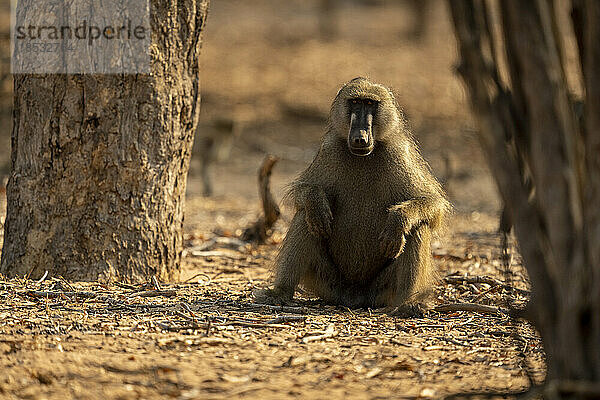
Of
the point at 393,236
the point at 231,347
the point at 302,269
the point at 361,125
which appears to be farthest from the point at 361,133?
the point at 231,347

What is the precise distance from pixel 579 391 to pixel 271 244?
5302 millimetres

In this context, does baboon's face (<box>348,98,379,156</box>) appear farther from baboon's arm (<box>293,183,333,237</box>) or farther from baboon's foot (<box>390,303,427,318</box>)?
baboon's foot (<box>390,303,427,318</box>)

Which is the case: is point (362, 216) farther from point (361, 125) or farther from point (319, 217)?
point (361, 125)

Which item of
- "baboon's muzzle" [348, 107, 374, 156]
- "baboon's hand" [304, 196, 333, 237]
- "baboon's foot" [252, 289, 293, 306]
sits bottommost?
"baboon's foot" [252, 289, 293, 306]

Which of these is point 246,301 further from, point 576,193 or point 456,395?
point 576,193

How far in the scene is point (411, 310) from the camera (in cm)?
504

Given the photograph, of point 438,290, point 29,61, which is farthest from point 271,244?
point 29,61

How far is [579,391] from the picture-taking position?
9.59ft

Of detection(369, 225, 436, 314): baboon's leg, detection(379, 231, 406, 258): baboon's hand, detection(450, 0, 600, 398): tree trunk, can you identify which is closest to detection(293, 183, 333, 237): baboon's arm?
detection(379, 231, 406, 258): baboon's hand

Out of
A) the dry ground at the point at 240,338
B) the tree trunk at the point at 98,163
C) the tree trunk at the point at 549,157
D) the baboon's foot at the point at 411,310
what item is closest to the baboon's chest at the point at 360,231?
the dry ground at the point at 240,338

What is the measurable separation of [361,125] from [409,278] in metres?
1.06

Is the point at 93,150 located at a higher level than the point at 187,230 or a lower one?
higher

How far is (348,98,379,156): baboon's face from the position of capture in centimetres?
520

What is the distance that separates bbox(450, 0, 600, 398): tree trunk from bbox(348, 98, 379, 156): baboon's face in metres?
2.11
